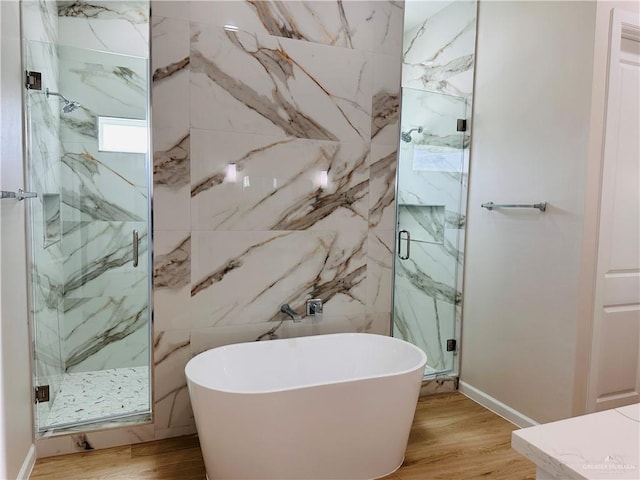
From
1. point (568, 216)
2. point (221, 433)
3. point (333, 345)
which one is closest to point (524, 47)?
point (568, 216)

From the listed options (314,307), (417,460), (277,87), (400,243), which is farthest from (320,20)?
(417,460)

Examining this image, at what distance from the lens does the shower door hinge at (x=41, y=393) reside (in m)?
2.32

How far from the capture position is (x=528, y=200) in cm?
261

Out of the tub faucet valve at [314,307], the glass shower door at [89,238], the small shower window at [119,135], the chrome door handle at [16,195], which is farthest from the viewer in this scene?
the tub faucet valve at [314,307]

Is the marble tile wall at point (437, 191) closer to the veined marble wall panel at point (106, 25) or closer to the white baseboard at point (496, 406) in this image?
the white baseboard at point (496, 406)

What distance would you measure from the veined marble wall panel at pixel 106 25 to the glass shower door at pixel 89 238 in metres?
0.50

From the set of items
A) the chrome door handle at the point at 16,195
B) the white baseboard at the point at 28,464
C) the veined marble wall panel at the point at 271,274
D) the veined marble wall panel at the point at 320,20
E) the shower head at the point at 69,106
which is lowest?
the white baseboard at the point at 28,464

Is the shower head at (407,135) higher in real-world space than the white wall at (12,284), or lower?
higher

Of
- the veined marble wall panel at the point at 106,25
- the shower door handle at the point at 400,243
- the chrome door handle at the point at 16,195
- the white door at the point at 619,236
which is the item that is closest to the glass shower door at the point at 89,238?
the chrome door handle at the point at 16,195

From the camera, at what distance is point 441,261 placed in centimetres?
326

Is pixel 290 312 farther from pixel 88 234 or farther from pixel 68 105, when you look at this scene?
pixel 68 105

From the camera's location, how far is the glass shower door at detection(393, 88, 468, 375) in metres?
3.12

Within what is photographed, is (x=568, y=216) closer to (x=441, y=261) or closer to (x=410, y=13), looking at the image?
(x=441, y=261)

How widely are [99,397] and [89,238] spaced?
101 cm
